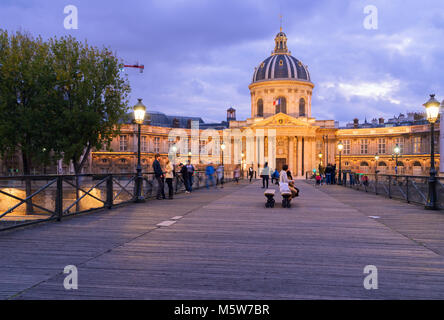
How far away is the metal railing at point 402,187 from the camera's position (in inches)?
564

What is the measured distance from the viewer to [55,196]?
10.0m

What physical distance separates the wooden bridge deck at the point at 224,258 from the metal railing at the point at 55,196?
42 cm

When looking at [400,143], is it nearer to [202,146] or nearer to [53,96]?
[202,146]

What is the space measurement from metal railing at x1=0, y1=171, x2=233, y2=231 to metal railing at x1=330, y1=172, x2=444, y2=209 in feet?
36.8

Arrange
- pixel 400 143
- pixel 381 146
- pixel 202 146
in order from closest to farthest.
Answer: pixel 400 143 < pixel 381 146 < pixel 202 146

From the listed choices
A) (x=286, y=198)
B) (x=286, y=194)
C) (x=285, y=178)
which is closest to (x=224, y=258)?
(x=286, y=194)

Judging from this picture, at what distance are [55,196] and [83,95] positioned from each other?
1775cm

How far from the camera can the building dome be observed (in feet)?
257

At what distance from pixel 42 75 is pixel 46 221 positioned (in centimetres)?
1850

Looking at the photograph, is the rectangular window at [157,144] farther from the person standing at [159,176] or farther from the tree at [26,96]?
the person standing at [159,176]

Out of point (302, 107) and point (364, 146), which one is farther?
point (364, 146)

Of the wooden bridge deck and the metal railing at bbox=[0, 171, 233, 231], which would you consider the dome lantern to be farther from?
the wooden bridge deck
